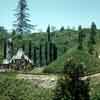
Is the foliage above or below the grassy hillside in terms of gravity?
below

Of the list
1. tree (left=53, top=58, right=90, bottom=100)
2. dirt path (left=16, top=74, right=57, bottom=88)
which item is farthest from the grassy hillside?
tree (left=53, top=58, right=90, bottom=100)

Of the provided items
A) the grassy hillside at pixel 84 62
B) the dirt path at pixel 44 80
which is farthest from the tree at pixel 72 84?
the grassy hillside at pixel 84 62

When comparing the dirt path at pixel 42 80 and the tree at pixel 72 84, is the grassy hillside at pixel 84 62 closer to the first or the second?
the dirt path at pixel 42 80

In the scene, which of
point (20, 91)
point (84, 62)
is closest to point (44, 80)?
point (20, 91)

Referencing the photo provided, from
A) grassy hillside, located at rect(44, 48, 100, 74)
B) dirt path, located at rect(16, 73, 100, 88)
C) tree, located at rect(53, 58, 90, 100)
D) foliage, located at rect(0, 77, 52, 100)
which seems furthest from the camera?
grassy hillside, located at rect(44, 48, 100, 74)

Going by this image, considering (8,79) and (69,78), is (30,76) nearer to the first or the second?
(8,79)

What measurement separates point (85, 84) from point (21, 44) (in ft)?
223

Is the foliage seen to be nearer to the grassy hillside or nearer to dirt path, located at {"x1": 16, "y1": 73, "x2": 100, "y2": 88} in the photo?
dirt path, located at {"x1": 16, "y1": 73, "x2": 100, "y2": 88}

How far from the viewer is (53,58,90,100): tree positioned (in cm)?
2753

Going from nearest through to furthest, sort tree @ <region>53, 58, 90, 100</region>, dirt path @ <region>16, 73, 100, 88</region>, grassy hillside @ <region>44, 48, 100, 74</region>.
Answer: tree @ <region>53, 58, 90, 100</region>, dirt path @ <region>16, 73, 100, 88</region>, grassy hillside @ <region>44, 48, 100, 74</region>

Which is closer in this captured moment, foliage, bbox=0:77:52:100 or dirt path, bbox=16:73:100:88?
foliage, bbox=0:77:52:100

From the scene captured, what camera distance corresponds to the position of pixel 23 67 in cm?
7369

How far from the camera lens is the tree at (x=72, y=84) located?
90.3 ft

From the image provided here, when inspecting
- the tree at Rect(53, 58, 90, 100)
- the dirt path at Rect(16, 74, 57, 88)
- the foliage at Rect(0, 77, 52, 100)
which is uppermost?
the tree at Rect(53, 58, 90, 100)
